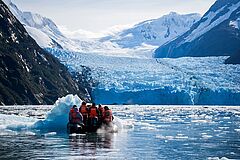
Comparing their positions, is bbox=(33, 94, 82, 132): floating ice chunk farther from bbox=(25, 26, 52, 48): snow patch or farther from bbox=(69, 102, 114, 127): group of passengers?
bbox=(25, 26, 52, 48): snow patch

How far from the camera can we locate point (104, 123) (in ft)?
100

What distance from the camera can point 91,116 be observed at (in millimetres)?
29609

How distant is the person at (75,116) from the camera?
91.7 ft

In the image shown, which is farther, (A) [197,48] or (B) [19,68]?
(A) [197,48]

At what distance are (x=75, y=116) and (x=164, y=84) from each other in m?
59.6

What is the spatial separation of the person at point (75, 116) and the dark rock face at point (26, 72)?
63550 millimetres

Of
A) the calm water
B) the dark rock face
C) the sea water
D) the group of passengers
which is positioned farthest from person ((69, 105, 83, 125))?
the dark rock face

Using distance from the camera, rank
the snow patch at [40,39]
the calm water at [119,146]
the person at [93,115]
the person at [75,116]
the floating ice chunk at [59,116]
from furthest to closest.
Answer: the snow patch at [40,39]
the floating ice chunk at [59,116]
the person at [93,115]
the person at [75,116]
the calm water at [119,146]

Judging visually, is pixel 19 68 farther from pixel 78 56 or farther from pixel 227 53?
pixel 227 53

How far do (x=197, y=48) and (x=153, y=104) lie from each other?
350 ft

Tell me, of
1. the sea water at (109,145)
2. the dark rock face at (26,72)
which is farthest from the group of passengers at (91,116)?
the dark rock face at (26,72)

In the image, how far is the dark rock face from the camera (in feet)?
310

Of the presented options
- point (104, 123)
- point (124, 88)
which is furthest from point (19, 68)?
Answer: point (104, 123)

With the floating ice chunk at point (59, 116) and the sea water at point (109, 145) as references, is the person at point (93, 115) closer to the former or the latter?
the sea water at point (109, 145)
